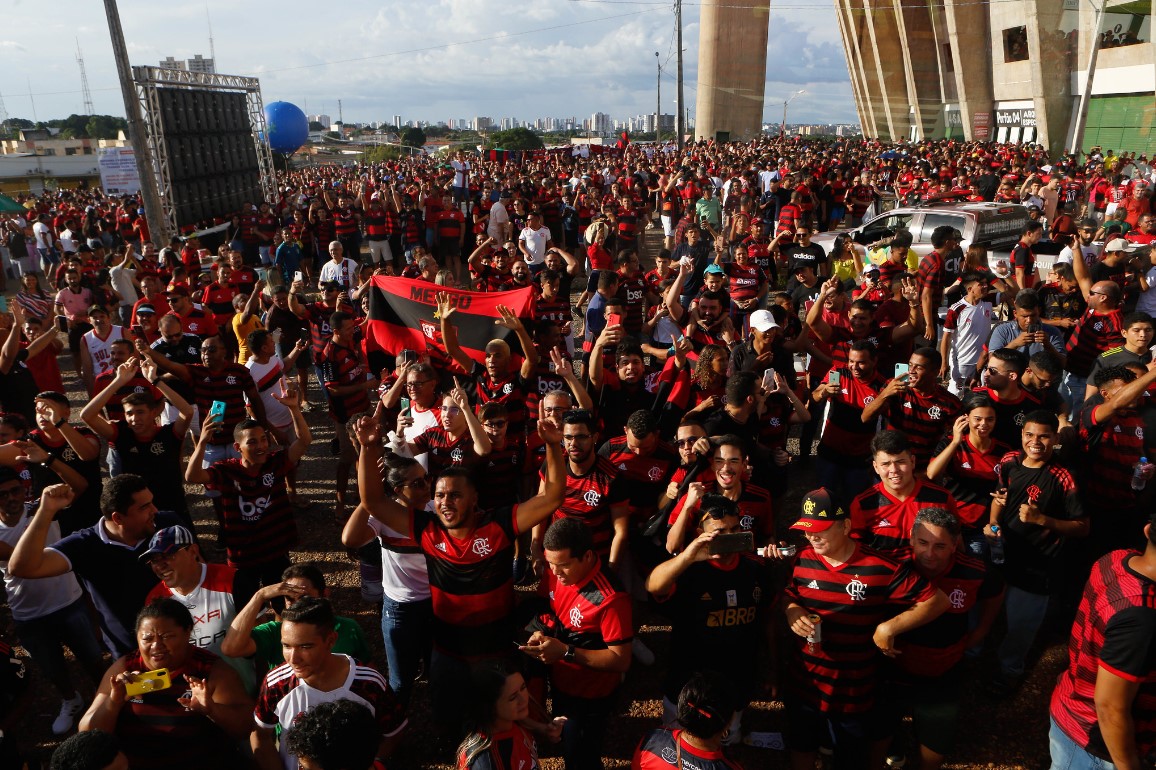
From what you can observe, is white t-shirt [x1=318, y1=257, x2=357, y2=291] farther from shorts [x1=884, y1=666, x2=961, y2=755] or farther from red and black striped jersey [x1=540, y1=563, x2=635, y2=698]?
shorts [x1=884, y1=666, x2=961, y2=755]

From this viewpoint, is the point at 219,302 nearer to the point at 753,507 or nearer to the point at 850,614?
the point at 753,507

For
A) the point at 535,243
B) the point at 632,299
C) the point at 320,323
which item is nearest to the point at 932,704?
the point at 632,299

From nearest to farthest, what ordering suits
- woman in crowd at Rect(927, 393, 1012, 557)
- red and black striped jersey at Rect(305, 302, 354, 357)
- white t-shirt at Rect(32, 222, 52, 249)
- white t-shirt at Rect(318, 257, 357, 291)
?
woman in crowd at Rect(927, 393, 1012, 557) < red and black striped jersey at Rect(305, 302, 354, 357) < white t-shirt at Rect(318, 257, 357, 291) < white t-shirt at Rect(32, 222, 52, 249)

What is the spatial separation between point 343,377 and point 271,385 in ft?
2.30

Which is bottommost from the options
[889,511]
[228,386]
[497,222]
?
[889,511]

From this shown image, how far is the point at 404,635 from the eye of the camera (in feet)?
13.6

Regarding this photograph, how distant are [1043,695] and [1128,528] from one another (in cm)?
124

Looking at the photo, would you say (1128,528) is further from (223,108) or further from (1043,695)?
(223,108)

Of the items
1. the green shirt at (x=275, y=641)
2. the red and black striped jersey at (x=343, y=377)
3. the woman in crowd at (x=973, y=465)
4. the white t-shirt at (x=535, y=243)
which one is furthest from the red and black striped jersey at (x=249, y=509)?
the white t-shirt at (x=535, y=243)

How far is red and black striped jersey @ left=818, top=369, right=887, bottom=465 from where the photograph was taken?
5547 millimetres

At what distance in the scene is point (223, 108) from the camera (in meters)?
20.3

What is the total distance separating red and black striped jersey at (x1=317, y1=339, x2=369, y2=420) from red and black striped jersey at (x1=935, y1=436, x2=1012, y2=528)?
5178 millimetres

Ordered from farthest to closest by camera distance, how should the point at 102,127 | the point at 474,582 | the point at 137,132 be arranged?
the point at 102,127 → the point at 137,132 → the point at 474,582

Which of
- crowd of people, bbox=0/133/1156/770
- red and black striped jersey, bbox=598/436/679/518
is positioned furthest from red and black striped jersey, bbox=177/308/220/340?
red and black striped jersey, bbox=598/436/679/518
